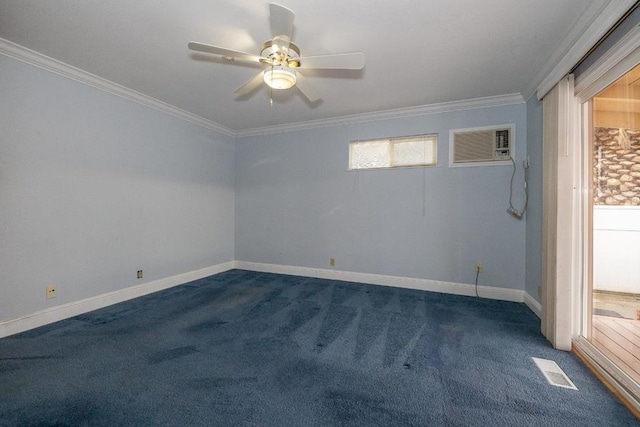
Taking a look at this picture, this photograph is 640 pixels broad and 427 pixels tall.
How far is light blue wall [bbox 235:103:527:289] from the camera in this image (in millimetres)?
3400

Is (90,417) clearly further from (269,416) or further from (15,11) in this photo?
(15,11)

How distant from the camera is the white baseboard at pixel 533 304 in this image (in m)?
2.80

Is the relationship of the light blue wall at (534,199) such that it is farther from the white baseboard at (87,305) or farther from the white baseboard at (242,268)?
the white baseboard at (87,305)

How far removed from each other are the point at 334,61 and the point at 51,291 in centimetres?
346

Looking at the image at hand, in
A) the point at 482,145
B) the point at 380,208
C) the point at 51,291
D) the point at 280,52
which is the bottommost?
the point at 51,291

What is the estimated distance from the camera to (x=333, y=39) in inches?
87.4

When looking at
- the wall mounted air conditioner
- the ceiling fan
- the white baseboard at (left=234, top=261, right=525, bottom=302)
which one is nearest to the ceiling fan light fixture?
the ceiling fan

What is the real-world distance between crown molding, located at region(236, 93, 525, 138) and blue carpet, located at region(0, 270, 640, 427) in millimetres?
2554

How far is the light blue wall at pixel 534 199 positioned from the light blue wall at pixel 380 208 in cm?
15

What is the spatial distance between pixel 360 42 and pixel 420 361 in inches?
105

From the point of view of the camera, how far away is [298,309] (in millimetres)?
3041

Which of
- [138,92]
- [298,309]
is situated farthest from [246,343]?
[138,92]

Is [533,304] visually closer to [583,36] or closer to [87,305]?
[583,36]

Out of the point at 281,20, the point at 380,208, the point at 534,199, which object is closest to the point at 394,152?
the point at 380,208
